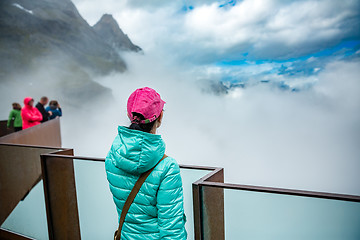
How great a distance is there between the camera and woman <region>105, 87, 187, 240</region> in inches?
50.1

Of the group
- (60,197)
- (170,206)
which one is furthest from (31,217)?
(170,206)

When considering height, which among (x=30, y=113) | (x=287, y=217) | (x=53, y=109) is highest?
(x=53, y=109)

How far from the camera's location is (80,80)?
32438 millimetres

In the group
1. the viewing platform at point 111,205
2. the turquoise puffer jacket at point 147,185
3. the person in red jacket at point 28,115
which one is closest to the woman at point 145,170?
the turquoise puffer jacket at point 147,185

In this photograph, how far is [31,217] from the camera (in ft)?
9.48

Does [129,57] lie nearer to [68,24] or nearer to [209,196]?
[68,24]

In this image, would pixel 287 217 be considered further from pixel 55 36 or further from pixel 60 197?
pixel 55 36

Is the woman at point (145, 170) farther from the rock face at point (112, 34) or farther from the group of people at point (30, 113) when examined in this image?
the rock face at point (112, 34)

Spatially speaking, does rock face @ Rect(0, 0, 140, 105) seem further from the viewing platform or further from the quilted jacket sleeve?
the quilted jacket sleeve

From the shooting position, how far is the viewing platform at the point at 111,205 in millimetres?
1398

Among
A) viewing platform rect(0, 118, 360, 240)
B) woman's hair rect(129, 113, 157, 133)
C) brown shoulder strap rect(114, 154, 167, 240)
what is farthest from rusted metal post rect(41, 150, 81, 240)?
woman's hair rect(129, 113, 157, 133)

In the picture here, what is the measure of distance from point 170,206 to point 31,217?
7.09ft

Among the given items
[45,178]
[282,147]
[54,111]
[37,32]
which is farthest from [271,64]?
[45,178]

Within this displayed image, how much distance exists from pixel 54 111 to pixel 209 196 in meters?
7.50
